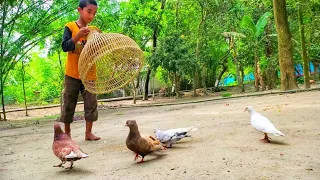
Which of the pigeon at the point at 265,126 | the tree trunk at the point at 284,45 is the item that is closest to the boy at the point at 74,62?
the pigeon at the point at 265,126

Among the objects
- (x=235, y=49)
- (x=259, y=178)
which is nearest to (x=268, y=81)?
(x=235, y=49)

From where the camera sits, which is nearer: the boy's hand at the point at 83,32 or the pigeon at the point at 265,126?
the pigeon at the point at 265,126

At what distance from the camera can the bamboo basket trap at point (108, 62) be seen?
415 centimetres

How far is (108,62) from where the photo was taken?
16.5ft

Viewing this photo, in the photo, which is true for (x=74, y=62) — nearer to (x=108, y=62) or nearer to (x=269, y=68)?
(x=108, y=62)

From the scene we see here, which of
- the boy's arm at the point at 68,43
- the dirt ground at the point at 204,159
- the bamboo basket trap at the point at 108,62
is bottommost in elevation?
the dirt ground at the point at 204,159

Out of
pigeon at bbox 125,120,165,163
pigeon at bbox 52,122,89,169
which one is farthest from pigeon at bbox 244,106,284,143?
pigeon at bbox 52,122,89,169

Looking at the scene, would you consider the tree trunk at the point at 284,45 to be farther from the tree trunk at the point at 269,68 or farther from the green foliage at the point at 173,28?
→ the tree trunk at the point at 269,68

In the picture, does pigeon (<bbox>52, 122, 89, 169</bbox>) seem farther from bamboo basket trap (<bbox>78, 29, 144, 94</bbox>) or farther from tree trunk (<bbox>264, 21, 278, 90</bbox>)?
tree trunk (<bbox>264, 21, 278, 90</bbox>)

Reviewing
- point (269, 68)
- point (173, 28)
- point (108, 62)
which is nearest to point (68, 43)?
point (108, 62)

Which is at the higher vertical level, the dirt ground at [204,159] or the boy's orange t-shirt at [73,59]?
the boy's orange t-shirt at [73,59]

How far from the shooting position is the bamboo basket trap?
13.6 feet

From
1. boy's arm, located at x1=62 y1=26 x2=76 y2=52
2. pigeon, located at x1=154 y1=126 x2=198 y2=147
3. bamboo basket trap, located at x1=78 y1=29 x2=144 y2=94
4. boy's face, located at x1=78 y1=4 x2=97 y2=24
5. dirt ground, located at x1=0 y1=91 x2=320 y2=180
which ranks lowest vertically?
dirt ground, located at x1=0 y1=91 x2=320 y2=180

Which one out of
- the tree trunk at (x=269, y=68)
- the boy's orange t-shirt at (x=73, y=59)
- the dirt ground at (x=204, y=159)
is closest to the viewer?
the dirt ground at (x=204, y=159)
